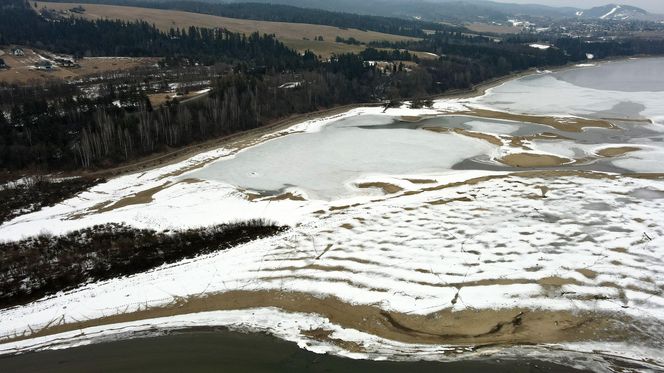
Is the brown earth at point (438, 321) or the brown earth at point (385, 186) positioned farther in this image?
the brown earth at point (385, 186)

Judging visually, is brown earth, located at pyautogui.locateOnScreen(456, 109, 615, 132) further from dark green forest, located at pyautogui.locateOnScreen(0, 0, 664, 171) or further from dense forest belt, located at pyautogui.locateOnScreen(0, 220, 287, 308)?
dense forest belt, located at pyautogui.locateOnScreen(0, 220, 287, 308)

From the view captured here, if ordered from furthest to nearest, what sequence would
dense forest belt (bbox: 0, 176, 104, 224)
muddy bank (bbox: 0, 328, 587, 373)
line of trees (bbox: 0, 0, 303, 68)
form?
line of trees (bbox: 0, 0, 303, 68), dense forest belt (bbox: 0, 176, 104, 224), muddy bank (bbox: 0, 328, 587, 373)

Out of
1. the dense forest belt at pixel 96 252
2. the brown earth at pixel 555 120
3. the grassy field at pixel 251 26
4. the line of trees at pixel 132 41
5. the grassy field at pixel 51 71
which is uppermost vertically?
the grassy field at pixel 251 26

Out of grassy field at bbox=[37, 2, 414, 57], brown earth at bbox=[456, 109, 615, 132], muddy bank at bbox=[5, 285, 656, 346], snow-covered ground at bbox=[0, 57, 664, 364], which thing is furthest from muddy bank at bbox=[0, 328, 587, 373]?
grassy field at bbox=[37, 2, 414, 57]

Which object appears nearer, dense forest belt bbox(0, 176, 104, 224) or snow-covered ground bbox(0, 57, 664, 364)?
snow-covered ground bbox(0, 57, 664, 364)

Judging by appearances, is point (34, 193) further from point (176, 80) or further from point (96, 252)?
point (176, 80)

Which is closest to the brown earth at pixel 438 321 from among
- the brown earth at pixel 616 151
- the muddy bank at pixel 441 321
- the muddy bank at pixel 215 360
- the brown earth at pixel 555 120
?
the muddy bank at pixel 441 321

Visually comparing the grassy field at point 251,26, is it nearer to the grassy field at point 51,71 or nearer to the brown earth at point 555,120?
the grassy field at point 51,71
